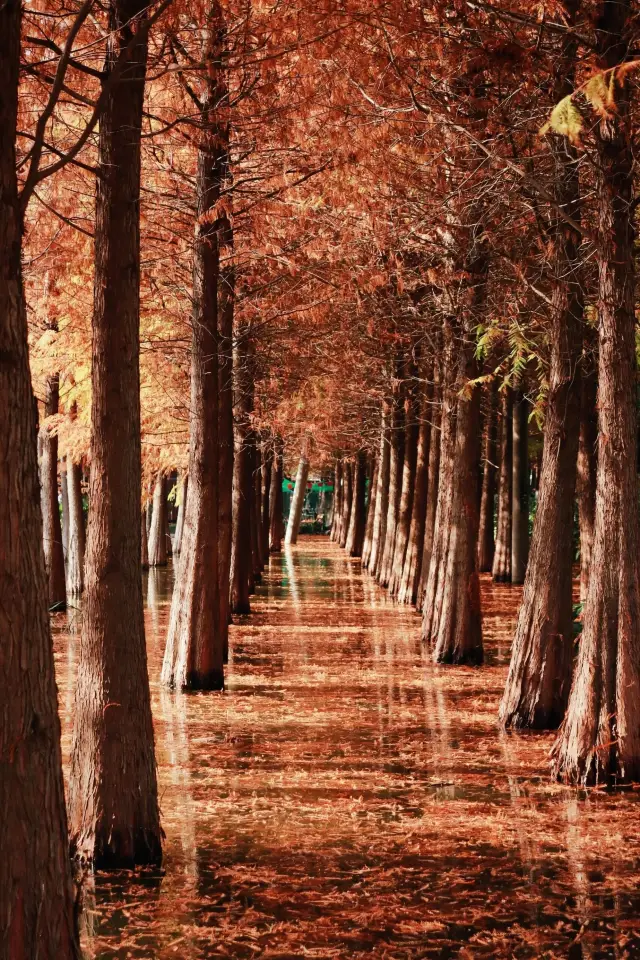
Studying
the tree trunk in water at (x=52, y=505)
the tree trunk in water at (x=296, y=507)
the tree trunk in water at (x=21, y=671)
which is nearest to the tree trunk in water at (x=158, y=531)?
the tree trunk in water at (x=52, y=505)

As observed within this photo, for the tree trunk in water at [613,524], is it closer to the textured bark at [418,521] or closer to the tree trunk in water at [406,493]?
the textured bark at [418,521]

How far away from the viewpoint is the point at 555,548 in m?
13.1

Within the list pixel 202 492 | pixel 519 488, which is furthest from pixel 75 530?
pixel 202 492

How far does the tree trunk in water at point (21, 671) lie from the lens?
5234 mm

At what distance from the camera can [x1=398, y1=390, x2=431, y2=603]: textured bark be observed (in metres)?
27.5

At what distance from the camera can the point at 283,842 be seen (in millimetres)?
8992

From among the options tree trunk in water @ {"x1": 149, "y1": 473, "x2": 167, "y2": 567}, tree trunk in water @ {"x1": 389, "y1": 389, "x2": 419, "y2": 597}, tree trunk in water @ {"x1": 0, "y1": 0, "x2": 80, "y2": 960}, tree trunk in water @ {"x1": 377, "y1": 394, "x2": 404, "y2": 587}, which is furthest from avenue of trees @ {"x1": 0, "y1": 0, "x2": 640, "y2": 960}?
tree trunk in water @ {"x1": 149, "y1": 473, "x2": 167, "y2": 567}

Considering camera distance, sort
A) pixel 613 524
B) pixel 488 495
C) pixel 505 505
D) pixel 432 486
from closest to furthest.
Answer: pixel 613 524 → pixel 432 486 → pixel 505 505 → pixel 488 495

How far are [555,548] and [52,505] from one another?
1449cm

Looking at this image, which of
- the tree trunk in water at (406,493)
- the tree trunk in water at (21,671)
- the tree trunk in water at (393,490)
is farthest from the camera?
the tree trunk in water at (393,490)

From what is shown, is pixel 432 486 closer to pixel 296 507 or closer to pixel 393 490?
pixel 393 490

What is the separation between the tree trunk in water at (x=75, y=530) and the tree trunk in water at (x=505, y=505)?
477 inches

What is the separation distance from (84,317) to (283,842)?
489 inches

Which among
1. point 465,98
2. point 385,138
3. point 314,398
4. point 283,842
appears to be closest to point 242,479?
point 314,398
